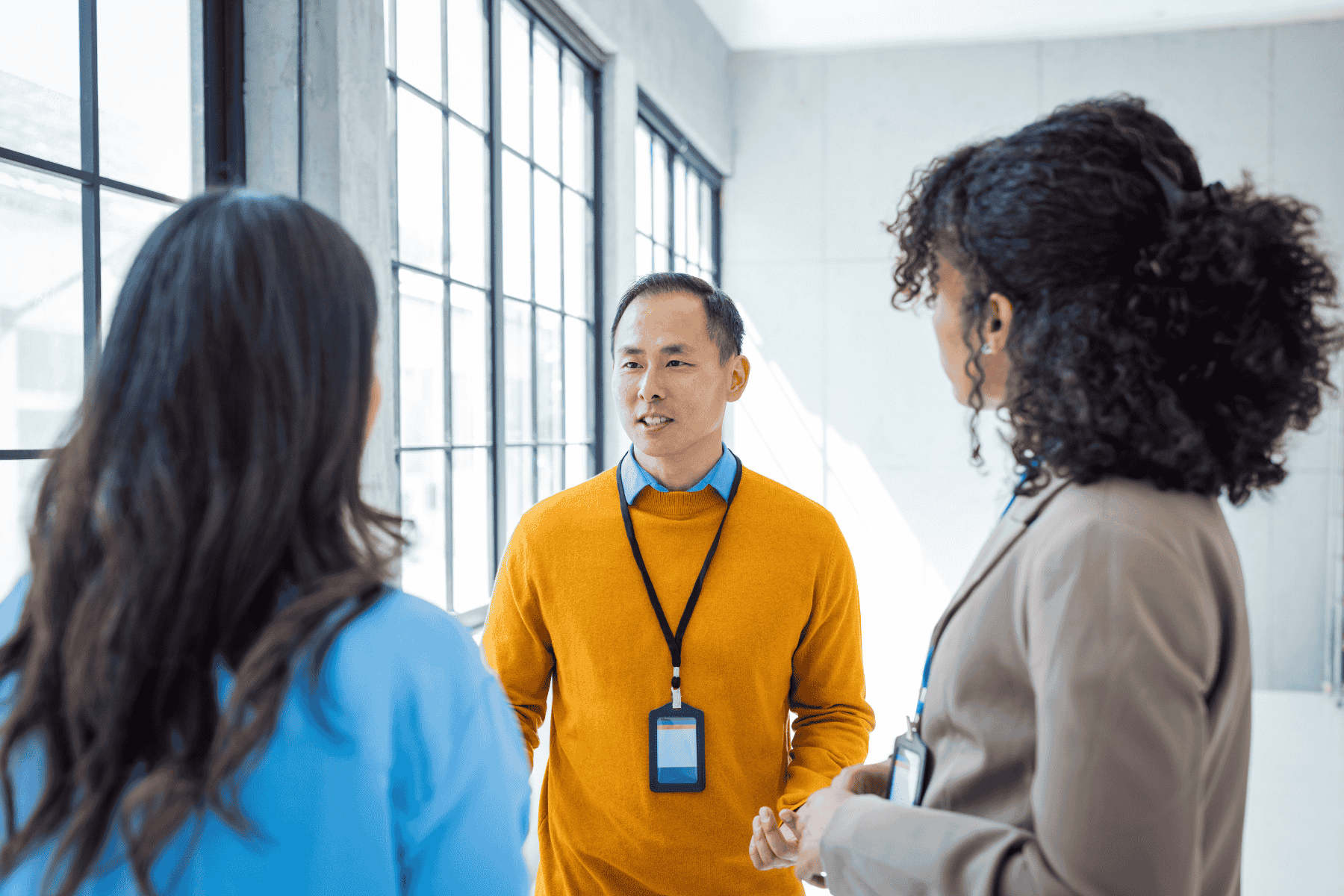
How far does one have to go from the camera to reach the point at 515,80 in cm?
345

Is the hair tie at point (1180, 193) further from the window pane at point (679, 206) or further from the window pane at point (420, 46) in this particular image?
the window pane at point (679, 206)

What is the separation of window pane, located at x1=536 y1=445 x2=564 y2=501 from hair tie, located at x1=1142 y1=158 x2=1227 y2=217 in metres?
3.11

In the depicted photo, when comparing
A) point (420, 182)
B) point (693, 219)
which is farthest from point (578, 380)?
point (693, 219)

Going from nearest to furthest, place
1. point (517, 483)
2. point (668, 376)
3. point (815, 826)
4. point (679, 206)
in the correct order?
point (815, 826) < point (668, 376) < point (517, 483) < point (679, 206)

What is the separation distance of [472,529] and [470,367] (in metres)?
0.58

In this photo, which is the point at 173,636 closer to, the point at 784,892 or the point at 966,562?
the point at 784,892

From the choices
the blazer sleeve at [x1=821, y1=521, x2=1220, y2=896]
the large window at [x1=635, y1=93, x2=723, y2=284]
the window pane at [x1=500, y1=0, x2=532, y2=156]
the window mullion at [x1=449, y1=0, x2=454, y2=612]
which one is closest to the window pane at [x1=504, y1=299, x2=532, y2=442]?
the window mullion at [x1=449, y1=0, x2=454, y2=612]

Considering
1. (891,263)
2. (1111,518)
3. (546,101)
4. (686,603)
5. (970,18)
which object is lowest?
(686,603)

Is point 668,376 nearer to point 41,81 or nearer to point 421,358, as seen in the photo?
point 41,81

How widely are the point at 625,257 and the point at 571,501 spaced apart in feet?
9.76

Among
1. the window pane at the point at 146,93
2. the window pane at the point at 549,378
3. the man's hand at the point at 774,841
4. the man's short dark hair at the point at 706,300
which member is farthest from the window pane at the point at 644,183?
the man's hand at the point at 774,841

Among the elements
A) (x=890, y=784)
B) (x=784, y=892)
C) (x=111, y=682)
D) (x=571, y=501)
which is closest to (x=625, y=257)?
(x=571, y=501)

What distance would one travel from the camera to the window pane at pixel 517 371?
134 inches

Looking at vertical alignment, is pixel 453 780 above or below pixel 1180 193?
below
